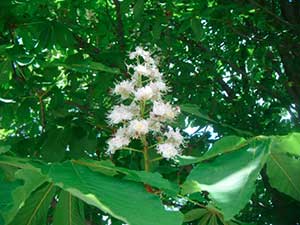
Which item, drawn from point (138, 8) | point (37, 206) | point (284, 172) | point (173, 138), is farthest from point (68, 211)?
point (138, 8)

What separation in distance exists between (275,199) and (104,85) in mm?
950

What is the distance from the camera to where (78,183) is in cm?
76

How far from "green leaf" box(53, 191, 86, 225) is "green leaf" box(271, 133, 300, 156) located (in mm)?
460

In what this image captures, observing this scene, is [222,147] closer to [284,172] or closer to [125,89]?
[284,172]

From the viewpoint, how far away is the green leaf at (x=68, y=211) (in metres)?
1.12

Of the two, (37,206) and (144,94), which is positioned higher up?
(144,94)

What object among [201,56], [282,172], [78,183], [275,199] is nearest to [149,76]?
[282,172]

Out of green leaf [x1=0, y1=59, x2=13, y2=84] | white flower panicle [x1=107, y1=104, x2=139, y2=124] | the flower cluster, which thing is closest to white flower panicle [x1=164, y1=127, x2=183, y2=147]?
the flower cluster

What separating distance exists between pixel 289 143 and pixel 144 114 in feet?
1.50

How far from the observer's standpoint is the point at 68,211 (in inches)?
44.0

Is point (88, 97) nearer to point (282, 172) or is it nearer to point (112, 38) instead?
point (112, 38)

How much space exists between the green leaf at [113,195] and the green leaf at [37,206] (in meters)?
0.23

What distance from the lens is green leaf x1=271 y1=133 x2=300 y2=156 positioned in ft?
2.96

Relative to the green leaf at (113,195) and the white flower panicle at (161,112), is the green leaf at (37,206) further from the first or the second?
the white flower panicle at (161,112)
